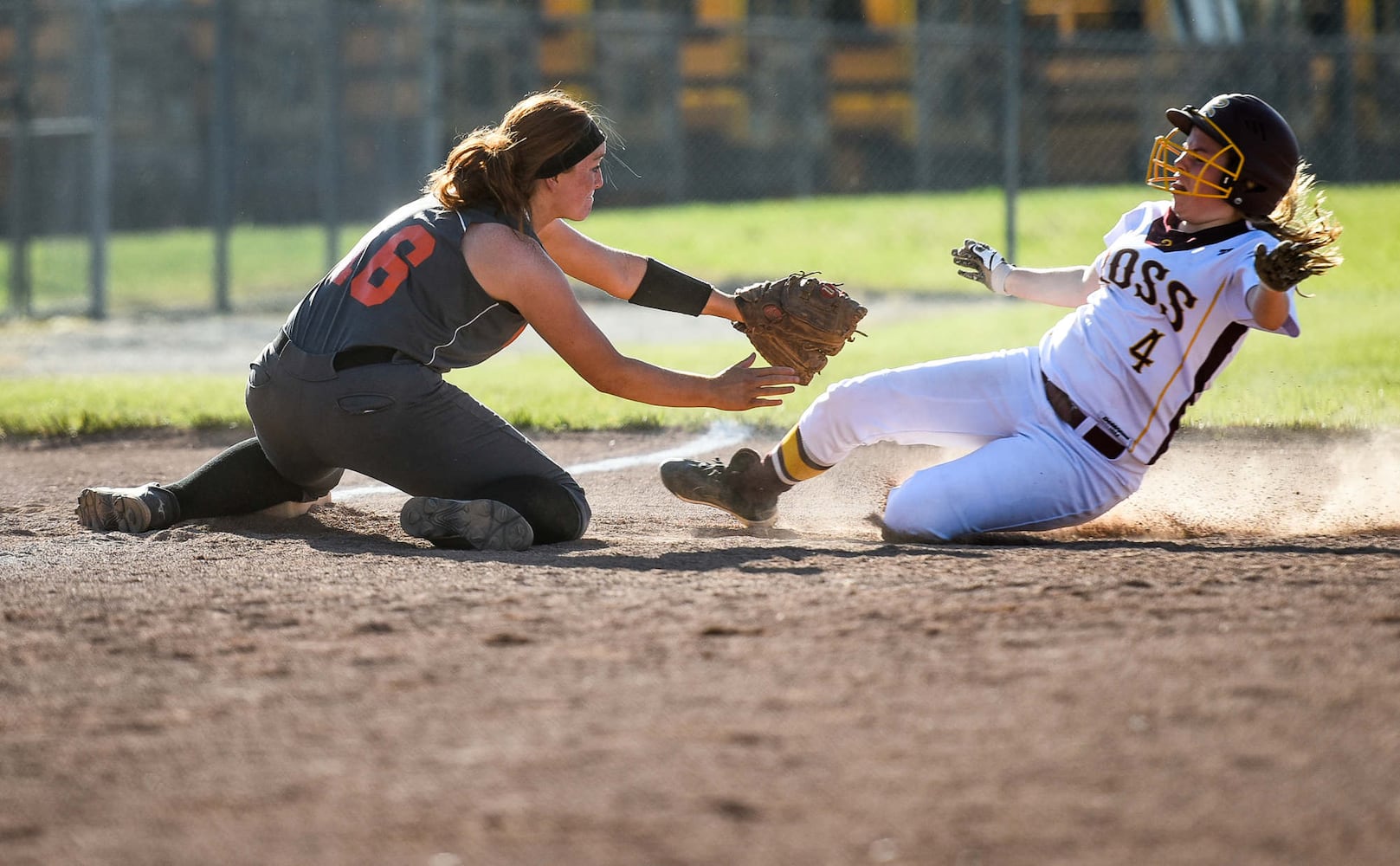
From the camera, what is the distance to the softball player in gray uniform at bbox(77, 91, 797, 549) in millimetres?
4117

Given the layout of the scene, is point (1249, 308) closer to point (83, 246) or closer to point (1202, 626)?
point (1202, 626)

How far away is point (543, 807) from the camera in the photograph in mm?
2146

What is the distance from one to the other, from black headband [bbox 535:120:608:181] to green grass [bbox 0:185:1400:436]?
2694 millimetres

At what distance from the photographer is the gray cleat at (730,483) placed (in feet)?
15.0

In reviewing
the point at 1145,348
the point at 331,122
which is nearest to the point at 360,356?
the point at 1145,348

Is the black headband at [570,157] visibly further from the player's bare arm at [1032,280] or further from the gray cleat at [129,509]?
the gray cleat at [129,509]

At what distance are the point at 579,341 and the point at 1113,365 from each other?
144 centimetres

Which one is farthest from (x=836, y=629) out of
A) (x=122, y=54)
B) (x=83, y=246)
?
(x=122, y=54)

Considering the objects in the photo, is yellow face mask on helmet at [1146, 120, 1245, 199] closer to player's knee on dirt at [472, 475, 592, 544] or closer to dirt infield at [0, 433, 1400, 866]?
dirt infield at [0, 433, 1400, 866]

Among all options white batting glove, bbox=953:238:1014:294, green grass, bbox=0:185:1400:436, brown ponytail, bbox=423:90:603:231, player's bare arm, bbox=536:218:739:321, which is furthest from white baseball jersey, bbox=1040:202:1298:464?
green grass, bbox=0:185:1400:436

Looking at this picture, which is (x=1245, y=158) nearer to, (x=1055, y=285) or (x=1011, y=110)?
(x=1055, y=285)

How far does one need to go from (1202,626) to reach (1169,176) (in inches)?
62.0

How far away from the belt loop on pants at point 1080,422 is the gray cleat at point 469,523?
1.48 metres

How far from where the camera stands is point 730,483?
15.0 feet
